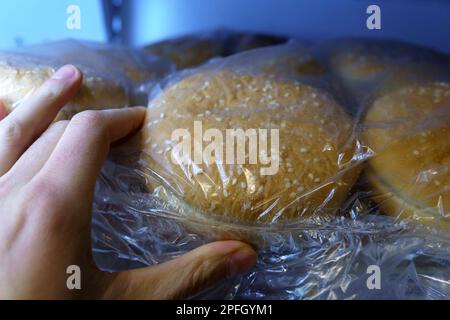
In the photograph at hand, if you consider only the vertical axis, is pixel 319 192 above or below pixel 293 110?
below

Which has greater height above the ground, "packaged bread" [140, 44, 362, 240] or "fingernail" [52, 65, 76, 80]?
"fingernail" [52, 65, 76, 80]

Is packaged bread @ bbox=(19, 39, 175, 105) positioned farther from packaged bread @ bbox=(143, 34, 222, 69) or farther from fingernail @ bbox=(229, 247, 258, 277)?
fingernail @ bbox=(229, 247, 258, 277)

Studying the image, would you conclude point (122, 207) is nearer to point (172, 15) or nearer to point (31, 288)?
point (31, 288)

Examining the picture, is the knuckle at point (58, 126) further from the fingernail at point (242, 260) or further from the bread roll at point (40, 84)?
the fingernail at point (242, 260)

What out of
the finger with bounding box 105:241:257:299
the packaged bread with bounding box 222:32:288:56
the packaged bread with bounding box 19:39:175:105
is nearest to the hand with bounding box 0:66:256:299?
the finger with bounding box 105:241:257:299

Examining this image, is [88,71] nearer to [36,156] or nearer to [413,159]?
[36,156]

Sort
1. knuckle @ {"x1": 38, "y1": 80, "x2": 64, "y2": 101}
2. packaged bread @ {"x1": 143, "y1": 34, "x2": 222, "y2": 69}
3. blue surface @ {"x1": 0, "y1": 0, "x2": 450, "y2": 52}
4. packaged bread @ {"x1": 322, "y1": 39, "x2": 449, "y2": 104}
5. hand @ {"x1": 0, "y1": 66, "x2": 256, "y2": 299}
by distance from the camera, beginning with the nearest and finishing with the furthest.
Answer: hand @ {"x1": 0, "y1": 66, "x2": 256, "y2": 299}
knuckle @ {"x1": 38, "y1": 80, "x2": 64, "y2": 101}
packaged bread @ {"x1": 322, "y1": 39, "x2": 449, "y2": 104}
blue surface @ {"x1": 0, "y1": 0, "x2": 450, "y2": 52}
packaged bread @ {"x1": 143, "y1": 34, "x2": 222, "y2": 69}

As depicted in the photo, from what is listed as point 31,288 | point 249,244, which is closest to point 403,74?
point 249,244

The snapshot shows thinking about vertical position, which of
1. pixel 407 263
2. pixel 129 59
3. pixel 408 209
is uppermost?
pixel 129 59
